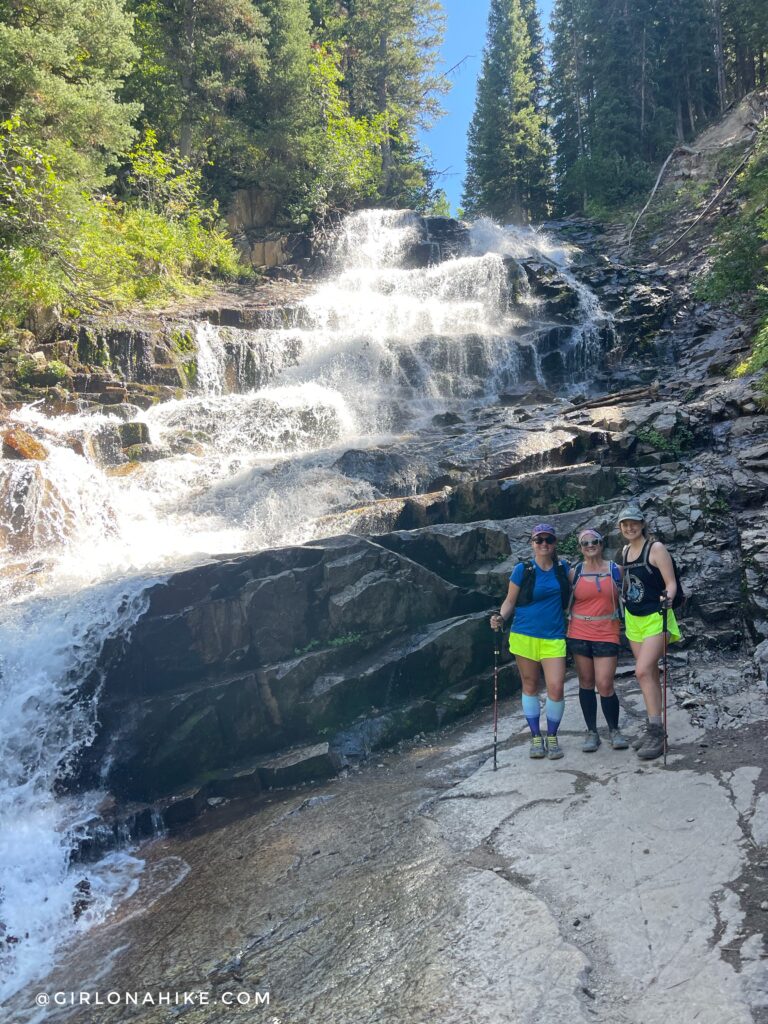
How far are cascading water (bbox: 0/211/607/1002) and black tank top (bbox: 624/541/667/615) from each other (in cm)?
483

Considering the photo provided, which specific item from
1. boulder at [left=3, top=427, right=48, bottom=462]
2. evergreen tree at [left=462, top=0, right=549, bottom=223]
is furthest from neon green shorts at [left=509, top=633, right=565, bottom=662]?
evergreen tree at [left=462, top=0, right=549, bottom=223]

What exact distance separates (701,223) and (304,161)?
16.7 m

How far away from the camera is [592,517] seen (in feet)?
31.9

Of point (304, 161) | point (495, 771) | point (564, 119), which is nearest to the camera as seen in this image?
point (495, 771)

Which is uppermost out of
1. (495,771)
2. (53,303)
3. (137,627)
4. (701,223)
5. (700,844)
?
(701,223)

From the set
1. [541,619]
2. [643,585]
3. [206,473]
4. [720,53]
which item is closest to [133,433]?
[206,473]

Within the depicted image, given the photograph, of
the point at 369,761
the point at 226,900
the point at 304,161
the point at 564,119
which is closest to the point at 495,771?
the point at 369,761

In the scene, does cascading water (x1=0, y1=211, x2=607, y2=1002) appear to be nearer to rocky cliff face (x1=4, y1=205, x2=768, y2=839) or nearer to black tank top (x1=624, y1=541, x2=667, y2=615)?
rocky cliff face (x1=4, y1=205, x2=768, y2=839)

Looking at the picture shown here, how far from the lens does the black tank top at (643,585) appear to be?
514cm

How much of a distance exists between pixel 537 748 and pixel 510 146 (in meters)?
39.6

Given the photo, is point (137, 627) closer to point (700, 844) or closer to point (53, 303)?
point (700, 844)

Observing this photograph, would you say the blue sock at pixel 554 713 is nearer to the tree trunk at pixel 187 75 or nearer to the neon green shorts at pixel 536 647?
the neon green shorts at pixel 536 647

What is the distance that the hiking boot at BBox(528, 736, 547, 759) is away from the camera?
5.69 metres

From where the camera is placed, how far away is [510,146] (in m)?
37.7
